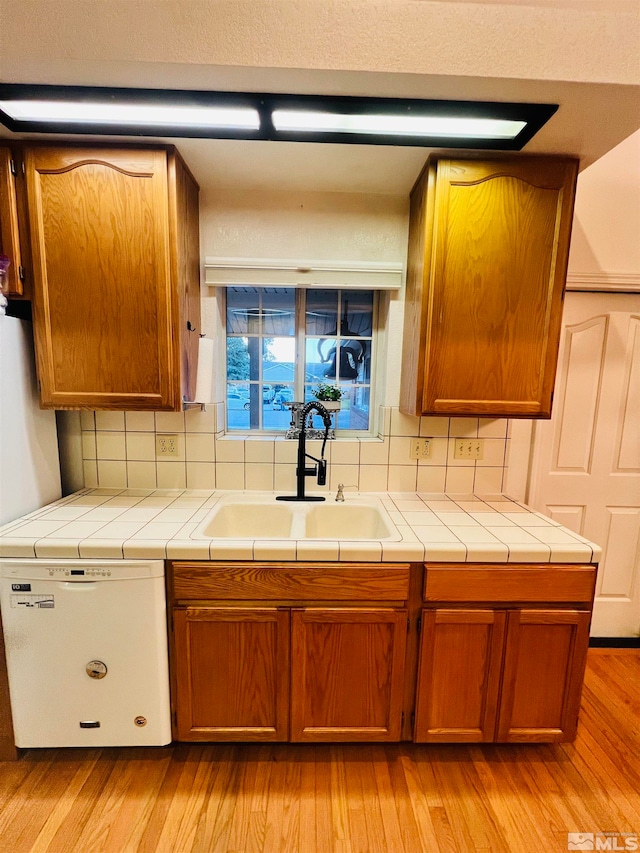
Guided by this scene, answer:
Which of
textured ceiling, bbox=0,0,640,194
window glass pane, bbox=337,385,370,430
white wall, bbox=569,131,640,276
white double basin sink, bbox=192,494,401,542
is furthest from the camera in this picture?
window glass pane, bbox=337,385,370,430

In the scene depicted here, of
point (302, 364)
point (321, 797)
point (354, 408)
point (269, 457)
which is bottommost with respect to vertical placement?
point (321, 797)

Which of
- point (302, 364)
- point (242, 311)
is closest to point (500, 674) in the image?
point (302, 364)

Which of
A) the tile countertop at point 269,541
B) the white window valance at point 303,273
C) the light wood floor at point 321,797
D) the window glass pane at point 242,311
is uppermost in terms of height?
the white window valance at point 303,273

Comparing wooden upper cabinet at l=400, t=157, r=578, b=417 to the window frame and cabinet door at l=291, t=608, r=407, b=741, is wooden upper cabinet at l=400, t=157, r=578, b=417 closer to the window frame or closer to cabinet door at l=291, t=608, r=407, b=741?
the window frame

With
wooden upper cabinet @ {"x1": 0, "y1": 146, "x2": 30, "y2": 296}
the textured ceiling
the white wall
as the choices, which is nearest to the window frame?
wooden upper cabinet @ {"x1": 0, "y1": 146, "x2": 30, "y2": 296}

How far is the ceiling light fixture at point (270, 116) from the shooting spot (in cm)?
114

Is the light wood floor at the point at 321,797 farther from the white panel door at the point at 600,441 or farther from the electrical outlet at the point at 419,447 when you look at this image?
the electrical outlet at the point at 419,447

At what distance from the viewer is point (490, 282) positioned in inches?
58.5

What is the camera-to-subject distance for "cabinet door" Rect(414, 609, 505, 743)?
136cm

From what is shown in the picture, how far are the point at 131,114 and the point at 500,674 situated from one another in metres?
Answer: 2.38

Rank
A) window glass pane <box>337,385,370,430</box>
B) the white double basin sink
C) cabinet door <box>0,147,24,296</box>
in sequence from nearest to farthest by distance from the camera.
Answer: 1. cabinet door <box>0,147,24,296</box>
2. the white double basin sink
3. window glass pane <box>337,385,370,430</box>

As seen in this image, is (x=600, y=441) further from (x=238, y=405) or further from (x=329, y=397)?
(x=238, y=405)

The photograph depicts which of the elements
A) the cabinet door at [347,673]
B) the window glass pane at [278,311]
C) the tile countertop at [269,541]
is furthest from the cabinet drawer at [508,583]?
the window glass pane at [278,311]

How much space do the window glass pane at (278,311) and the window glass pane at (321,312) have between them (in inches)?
3.4
